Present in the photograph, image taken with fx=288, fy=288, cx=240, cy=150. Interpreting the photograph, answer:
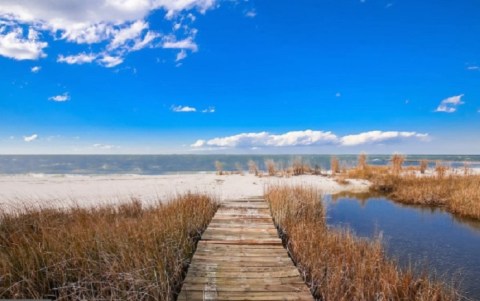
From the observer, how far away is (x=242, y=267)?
3809mm

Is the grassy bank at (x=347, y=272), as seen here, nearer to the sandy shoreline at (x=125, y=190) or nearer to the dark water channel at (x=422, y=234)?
the dark water channel at (x=422, y=234)

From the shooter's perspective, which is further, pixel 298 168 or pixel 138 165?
pixel 138 165

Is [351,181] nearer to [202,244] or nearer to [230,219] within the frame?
[230,219]

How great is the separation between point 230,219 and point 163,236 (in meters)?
2.21

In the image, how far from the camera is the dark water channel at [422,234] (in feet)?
17.0

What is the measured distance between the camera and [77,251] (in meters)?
3.78

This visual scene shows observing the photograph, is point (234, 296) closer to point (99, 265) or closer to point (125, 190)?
point (99, 265)

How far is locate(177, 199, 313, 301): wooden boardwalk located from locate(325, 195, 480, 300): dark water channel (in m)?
2.05

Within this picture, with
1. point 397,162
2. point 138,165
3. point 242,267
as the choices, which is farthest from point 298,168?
point 138,165

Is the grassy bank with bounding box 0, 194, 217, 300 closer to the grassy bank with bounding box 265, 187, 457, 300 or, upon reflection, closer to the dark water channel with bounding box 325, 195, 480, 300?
the grassy bank with bounding box 265, 187, 457, 300

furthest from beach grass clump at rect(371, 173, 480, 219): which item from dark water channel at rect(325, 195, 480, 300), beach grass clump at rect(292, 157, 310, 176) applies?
Answer: beach grass clump at rect(292, 157, 310, 176)

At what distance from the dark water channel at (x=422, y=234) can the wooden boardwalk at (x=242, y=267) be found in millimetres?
2051

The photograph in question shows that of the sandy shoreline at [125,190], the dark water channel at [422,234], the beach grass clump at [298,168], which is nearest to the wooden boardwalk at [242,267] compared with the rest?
the dark water channel at [422,234]

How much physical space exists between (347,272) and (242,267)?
4.58 ft
